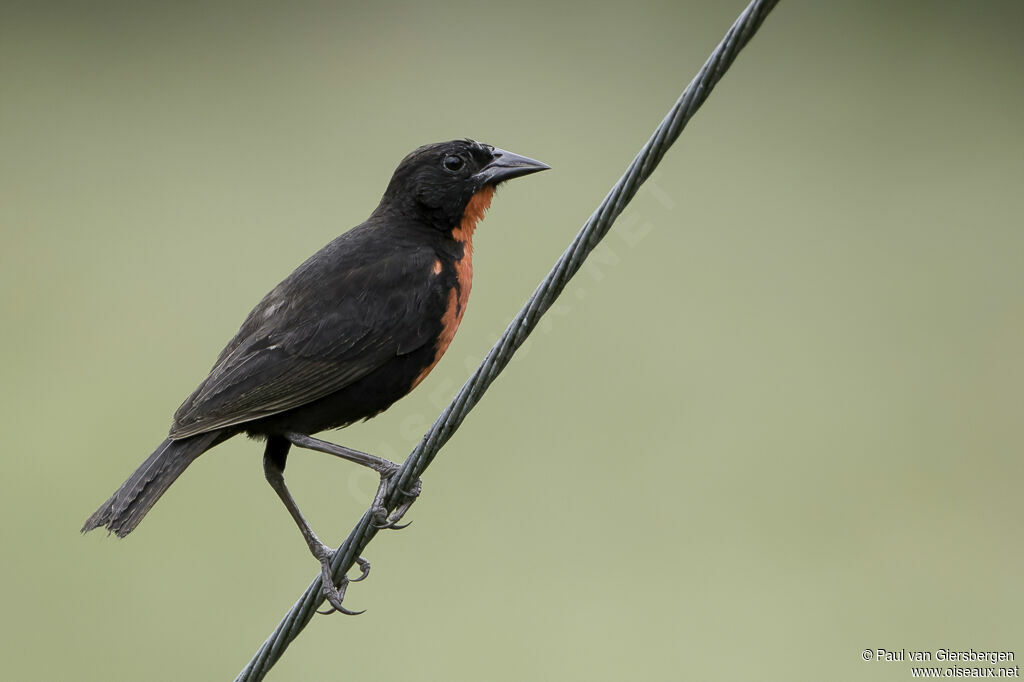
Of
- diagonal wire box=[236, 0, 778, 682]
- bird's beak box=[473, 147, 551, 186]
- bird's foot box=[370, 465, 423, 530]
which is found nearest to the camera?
diagonal wire box=[236, 0, 778, 682]

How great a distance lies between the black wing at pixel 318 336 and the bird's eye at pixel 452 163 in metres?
0.38

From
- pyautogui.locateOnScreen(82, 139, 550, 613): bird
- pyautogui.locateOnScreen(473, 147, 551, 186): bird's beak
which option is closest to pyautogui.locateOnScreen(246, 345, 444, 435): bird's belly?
pyautogui.locateOnScreen(82, 139, 550, 613): bird

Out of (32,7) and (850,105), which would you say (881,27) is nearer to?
(850,105)

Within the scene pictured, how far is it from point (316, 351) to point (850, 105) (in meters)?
11.3

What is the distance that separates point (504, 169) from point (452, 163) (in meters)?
0.21

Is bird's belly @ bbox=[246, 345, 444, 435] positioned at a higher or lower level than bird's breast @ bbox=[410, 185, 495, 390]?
lower

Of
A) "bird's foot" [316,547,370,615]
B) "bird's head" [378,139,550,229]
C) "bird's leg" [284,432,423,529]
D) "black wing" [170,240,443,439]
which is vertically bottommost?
"bird's foot" [316,547,370,615]

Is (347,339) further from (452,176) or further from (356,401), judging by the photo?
(452,176)

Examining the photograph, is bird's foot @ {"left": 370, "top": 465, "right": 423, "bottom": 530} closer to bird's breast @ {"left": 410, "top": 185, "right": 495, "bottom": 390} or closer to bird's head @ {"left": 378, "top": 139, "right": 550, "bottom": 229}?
bird's breast @ {"left": 410, "top": 185, "right": 495, "bottom": 390}

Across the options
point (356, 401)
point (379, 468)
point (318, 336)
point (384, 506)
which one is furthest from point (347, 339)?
point (384, 506)

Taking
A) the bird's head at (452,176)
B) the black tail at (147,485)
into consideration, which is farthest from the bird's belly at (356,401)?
the bird's head at (452,176)

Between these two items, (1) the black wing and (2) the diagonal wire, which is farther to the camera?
(1) the black wing

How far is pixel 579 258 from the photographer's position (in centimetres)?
277

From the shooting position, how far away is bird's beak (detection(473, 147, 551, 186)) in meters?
4.26
